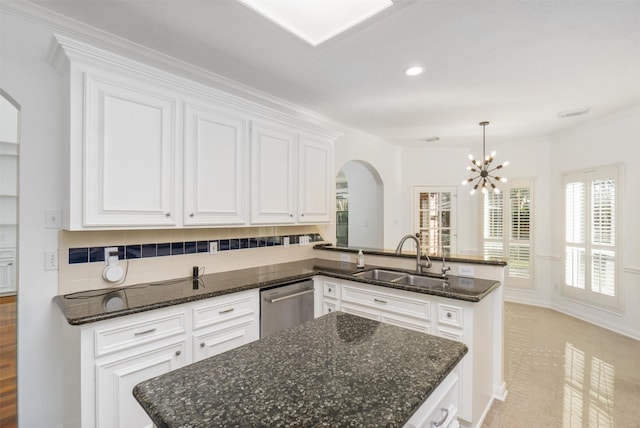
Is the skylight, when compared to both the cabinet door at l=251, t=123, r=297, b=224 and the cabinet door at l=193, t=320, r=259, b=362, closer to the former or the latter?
the cabinet door at l=251, t=123, r=297, b=224

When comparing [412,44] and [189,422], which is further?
[412,44]

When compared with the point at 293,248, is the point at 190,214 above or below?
above

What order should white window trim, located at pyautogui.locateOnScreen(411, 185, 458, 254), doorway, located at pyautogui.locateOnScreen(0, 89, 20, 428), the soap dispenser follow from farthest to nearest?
white window trim, located at pyautogui.locateOnScreen(411, 185, 458, 254), the soap dispenser, doorway, located at pyautogui.locateOnScreen(0, 89, 20, 428)

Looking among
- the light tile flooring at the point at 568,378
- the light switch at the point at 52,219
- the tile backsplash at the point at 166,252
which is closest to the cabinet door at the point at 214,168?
the tile backsplash at the point at 166,252

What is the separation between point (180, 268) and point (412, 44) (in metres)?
2.53

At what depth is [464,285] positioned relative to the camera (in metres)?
2.32

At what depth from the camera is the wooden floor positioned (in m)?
2.10

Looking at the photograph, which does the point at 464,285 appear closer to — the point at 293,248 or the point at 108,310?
the point at 293,248

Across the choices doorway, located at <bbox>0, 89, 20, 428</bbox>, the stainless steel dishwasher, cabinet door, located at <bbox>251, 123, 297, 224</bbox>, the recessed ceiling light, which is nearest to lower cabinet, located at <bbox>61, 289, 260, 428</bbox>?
the stainless steel dishwasher

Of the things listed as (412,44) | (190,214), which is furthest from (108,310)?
(412,44)

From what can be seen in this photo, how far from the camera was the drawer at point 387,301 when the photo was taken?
2.29m

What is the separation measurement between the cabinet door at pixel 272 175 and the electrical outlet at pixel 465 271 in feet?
5.33

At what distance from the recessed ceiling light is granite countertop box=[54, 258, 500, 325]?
1.77 metres

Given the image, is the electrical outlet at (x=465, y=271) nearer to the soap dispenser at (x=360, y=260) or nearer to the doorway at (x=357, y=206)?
the soap dispenser at (x=360, y=260)
